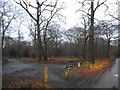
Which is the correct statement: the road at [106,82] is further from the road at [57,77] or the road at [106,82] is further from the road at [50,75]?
the road at [50,75]

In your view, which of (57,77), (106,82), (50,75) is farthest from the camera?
(50,75)

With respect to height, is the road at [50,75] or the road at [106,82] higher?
the road at [50,75]

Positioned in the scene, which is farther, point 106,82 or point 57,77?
point 57,77

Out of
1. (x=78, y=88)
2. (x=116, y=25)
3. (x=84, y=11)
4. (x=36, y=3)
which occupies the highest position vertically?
(x=36, y=3)

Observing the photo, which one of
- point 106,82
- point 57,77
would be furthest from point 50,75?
point 106,82

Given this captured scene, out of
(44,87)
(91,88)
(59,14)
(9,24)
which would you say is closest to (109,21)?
(91,88)

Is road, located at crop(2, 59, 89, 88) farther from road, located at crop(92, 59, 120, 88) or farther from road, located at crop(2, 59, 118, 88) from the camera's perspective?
road, located at crop(92, 59, 120, 88)

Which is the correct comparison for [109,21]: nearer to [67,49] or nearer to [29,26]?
[29,26]

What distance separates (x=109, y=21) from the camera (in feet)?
50.3

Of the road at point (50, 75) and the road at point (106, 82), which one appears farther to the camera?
the road at point (50, 75)

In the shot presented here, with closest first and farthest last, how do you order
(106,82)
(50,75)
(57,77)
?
(106,82), (57,77), (50,75)

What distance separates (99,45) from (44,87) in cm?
6003

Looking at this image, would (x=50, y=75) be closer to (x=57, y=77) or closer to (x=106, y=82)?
(x=57, y=77)

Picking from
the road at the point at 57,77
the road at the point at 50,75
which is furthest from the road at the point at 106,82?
the road at the point at 50,75
